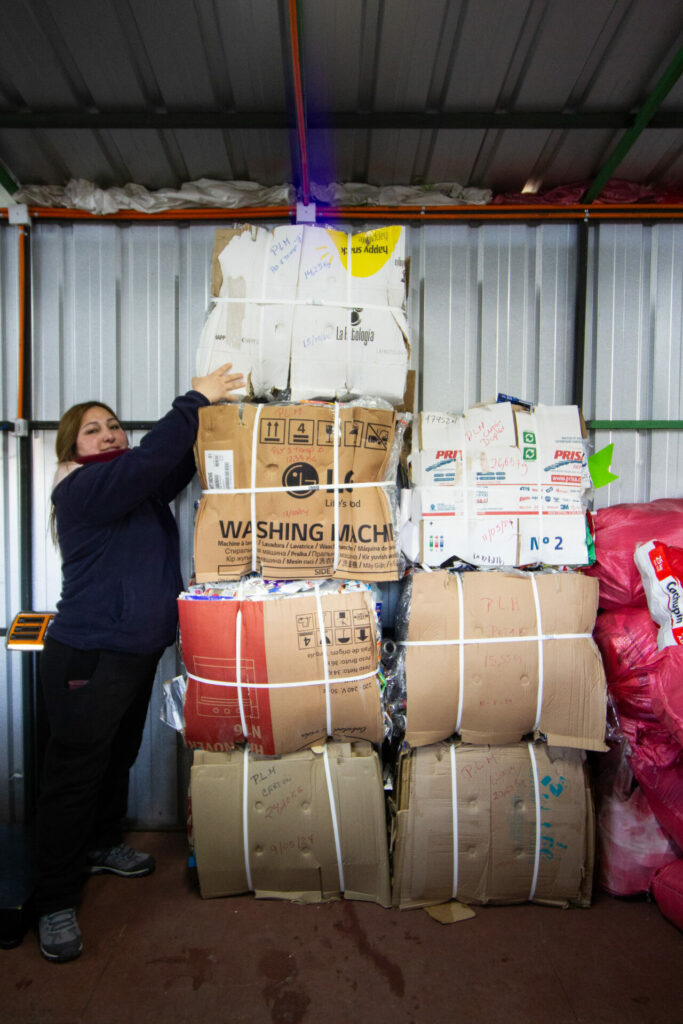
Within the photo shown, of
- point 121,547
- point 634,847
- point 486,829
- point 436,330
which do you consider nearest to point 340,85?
point 436,330

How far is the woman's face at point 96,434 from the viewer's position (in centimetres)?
223

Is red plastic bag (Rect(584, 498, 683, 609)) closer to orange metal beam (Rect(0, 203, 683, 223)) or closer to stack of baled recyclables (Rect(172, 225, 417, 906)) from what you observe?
stack of baled recyclables (Rect(172, 225, 417, 906))

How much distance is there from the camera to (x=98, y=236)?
9.05ft

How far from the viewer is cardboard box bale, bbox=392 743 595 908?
2.13 m

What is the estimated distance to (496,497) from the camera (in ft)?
7.41

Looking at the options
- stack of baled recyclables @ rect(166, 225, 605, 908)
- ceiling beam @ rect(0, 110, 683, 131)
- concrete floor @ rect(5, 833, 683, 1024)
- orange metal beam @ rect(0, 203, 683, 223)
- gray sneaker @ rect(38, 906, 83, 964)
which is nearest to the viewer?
concrete floor @ rect(5, 833, 683, 1024)

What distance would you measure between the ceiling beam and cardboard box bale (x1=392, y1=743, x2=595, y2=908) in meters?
2.64

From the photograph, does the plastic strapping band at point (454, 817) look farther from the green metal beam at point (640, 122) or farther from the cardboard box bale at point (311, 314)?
the green metal beam at point (640, 122)

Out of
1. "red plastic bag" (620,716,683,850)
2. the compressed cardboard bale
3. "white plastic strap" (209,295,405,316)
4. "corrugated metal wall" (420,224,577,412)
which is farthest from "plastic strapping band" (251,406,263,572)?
"red plastic bag" (620,716,683,850)

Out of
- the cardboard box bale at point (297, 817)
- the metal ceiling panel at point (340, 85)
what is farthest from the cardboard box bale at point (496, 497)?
the metal ceiling panel at point (340, 85)

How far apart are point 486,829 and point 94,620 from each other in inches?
67.0

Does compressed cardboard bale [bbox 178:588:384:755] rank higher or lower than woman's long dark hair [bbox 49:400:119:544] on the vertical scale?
lower

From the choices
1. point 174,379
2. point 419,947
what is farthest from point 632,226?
point 419,947

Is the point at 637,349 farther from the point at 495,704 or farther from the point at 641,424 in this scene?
the point at 495,704
